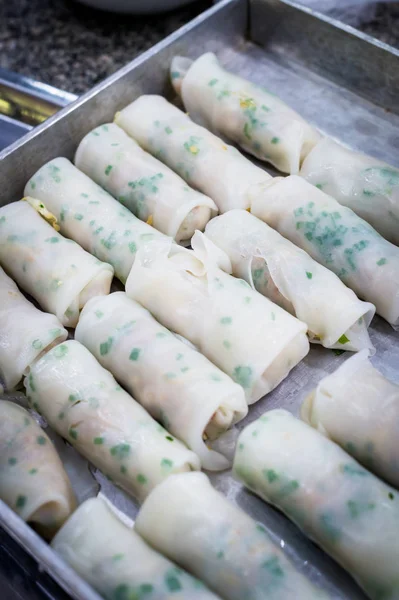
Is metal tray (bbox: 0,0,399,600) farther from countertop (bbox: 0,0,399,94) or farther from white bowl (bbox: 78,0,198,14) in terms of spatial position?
countertop (bbox: 0,0,399,94)

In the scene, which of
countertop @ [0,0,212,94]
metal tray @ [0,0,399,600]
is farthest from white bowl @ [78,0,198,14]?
metal tray @ [0,0,399,600]

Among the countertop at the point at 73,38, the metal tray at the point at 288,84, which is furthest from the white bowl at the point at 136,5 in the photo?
the metal tray at the point at 288,84

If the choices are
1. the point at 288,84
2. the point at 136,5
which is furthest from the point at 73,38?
the point at 288,84

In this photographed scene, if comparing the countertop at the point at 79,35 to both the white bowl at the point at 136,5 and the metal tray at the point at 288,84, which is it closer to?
the white bowl at the point at 136,5

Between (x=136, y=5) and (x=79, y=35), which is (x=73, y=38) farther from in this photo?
(x=136, y=5)

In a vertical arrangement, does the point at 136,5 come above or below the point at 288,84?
above

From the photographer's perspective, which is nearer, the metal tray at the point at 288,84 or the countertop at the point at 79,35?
the metal tray at the point at 288,84
